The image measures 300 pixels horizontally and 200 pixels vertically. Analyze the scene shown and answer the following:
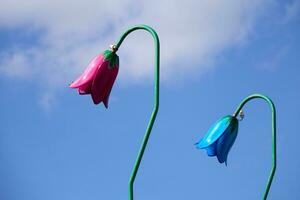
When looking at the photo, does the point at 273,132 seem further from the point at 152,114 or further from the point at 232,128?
the point at 152,114

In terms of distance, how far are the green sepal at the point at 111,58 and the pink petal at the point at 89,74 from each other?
0.03 m

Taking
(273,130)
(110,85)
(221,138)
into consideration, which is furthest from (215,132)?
(110,85)

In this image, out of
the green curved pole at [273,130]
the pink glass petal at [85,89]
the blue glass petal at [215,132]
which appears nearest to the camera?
the pink glass petal at [85,89]

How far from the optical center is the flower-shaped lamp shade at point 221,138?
3.31 metres

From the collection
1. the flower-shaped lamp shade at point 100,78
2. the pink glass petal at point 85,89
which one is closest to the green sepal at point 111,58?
the flower-shaped lamp shade at point 100,78

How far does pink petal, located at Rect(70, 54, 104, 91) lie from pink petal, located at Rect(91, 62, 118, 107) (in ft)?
0.08

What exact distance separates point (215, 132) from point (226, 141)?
0.27 feet

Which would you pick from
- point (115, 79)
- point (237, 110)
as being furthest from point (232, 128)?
point (115, 79)

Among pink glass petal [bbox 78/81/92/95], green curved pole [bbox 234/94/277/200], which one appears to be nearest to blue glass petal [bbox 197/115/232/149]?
green curved pole [bbox 234/94/277/200]

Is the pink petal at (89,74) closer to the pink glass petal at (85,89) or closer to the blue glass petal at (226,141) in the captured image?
the pink glass petal at (85,89)

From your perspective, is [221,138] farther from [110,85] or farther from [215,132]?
[110,85]

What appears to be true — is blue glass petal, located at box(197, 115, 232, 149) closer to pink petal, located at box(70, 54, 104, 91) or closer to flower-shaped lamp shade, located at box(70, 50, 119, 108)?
flower-shaped lamp shade, located at box(70, 50, 119, 108)

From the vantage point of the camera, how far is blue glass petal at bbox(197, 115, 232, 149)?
3328mm

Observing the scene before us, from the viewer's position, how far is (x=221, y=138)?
3328 millimetres
